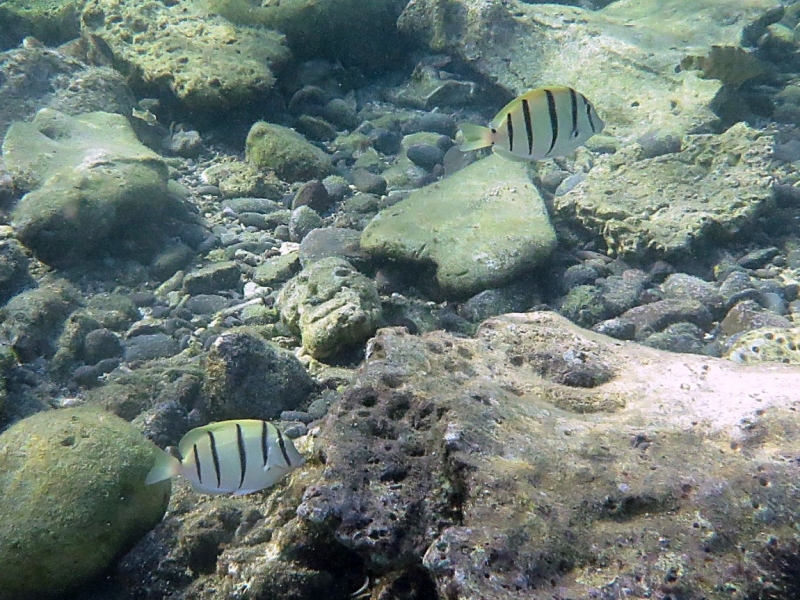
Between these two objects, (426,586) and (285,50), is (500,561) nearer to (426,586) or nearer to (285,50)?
(426,586)

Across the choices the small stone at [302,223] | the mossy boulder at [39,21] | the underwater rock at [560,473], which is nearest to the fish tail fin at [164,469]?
the underwater rock at [560,473]

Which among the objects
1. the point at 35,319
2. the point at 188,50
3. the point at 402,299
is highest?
the point at 188,50

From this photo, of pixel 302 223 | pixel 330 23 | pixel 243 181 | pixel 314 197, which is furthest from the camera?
pixel 330 23

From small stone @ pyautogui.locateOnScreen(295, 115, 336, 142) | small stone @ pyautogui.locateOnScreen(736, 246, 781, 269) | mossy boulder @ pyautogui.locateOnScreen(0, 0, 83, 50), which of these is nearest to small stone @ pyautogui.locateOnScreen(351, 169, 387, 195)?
small stone @ pyautogui.locateOnScreen(295, 115, 336, 142)

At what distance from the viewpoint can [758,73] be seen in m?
7.78

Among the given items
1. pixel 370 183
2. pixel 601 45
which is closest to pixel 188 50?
pixel 370 183

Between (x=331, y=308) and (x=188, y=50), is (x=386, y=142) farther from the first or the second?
(x=331, y=308)

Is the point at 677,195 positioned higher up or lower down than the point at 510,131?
lower down

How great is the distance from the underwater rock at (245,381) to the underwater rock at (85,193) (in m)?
2.92

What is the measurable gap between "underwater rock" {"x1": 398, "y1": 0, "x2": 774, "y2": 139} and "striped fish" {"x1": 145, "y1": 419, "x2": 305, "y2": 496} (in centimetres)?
699

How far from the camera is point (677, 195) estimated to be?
18.8 feet

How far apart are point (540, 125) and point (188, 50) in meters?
7.08

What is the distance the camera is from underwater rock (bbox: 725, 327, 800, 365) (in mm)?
3717

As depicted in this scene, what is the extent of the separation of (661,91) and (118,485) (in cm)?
823
